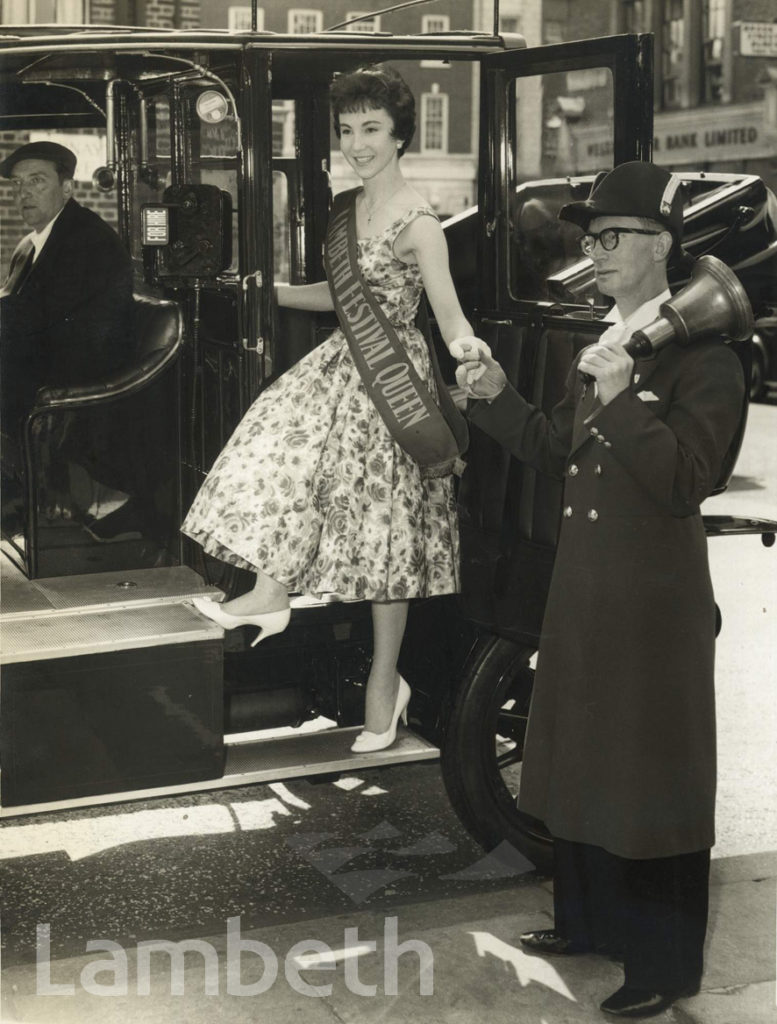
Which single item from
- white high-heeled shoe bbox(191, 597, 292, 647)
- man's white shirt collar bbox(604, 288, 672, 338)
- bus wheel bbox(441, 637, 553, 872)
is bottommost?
bus wheel bbox(441, 637, 553, 872)

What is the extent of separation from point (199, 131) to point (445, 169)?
93.3 ft

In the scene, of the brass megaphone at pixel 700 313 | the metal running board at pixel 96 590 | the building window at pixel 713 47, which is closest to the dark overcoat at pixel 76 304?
the metal running board at pixel 96 590

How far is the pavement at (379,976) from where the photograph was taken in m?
3.59

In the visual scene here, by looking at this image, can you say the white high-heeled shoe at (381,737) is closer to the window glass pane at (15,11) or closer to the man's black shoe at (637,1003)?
the man's black shoe at (637,1003)

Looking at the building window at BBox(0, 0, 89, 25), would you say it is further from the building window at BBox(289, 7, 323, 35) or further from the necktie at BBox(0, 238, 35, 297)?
the building window at BBox(289, 7, 323, 35)

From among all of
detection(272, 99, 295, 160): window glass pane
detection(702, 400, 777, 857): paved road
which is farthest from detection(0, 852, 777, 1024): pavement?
detection(272, 99, 295, 160): window glass pane

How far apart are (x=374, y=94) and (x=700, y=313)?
1.19 metres

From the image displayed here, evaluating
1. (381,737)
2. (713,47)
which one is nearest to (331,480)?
(381,737)

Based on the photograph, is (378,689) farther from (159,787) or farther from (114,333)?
(114,333)

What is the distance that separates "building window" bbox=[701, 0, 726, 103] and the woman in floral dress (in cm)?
2515

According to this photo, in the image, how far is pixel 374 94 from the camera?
3.88 metres

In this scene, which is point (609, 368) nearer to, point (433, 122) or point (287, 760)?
point (287, 760)

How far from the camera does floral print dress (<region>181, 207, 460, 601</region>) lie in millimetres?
3979

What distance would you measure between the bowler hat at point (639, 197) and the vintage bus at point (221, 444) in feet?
0.73
